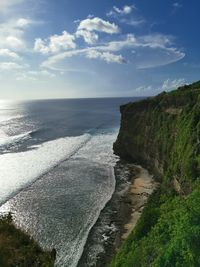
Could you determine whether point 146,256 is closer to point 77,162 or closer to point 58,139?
point 77,162

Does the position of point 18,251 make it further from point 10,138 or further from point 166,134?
point 10,138

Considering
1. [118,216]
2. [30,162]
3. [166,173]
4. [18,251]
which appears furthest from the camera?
[30,162]

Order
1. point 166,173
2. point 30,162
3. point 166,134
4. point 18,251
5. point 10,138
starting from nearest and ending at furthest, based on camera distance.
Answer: point 18,251
point 166,173
point 166,134
point 30,162
point 10,138

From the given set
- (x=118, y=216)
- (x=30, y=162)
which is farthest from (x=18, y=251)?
(x=30, y=162)

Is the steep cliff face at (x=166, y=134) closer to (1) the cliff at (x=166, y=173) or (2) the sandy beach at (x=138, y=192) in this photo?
(1) the cliff at (x=166, y=173)

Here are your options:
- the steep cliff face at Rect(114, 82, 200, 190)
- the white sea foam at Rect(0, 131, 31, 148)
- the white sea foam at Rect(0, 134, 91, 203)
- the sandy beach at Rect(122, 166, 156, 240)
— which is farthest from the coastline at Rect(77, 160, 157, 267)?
the white sea foam at Rect(0, 131, 31, 148)

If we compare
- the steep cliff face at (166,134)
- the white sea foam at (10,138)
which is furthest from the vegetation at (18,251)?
the white sea foam at (10,138)

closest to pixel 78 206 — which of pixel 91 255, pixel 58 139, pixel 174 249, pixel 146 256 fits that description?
pixel 91 255
